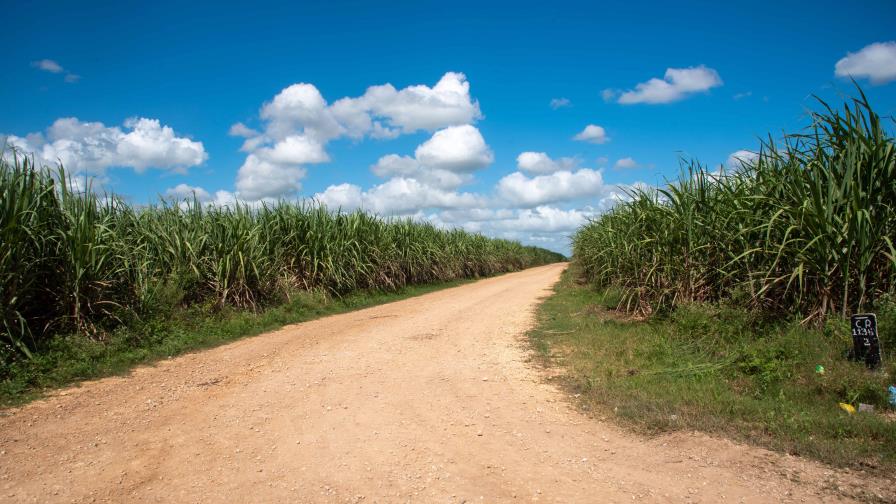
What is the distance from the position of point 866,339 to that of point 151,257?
10957 millimetres

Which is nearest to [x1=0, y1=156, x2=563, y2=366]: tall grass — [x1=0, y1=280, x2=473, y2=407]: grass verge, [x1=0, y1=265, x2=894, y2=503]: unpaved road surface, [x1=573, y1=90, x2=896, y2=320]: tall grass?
[x1=0, y1=280, x2=473, y2=407]: grass verge

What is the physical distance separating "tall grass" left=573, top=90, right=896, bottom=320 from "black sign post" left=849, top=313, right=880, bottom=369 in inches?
32.4

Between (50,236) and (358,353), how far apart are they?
181 inches

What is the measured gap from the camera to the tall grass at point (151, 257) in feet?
22.5

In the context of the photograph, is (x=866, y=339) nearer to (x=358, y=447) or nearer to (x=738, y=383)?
(x=738, y=383)

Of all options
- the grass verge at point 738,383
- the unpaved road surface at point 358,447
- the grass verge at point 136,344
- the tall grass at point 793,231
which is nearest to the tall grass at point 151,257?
the grass verge at point 136,344

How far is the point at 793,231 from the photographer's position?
667cm

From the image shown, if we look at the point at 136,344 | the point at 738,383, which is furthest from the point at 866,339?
the point at 136,344

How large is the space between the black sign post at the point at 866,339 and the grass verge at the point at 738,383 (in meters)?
0.11

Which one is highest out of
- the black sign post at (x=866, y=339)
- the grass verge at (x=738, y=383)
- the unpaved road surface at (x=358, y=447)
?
the black sign post at (x=866, y=339)

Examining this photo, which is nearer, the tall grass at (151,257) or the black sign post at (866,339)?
the black sign post at (866,339)

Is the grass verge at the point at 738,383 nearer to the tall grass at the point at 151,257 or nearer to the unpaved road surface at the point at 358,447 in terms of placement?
the unpaved road surface at the point at 358,447

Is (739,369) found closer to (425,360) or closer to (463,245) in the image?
(425,360)

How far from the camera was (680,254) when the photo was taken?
8867 mm
